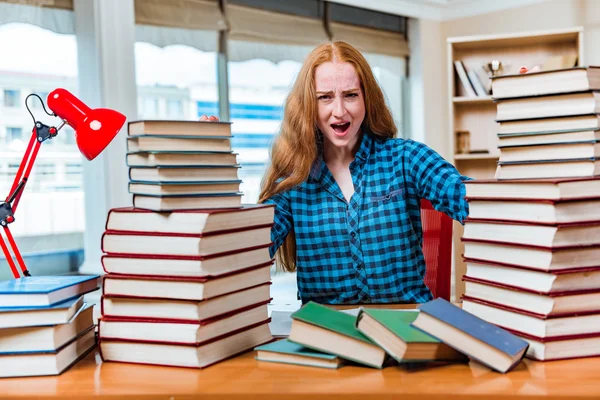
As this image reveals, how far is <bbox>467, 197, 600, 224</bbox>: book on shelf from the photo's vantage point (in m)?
→ 1.00

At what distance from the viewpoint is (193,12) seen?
4.09 meters

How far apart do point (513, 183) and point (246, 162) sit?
144 inches

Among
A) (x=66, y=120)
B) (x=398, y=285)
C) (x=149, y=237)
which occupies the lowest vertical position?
(x=398, y=285)

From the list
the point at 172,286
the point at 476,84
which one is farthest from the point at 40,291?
the point at 476,84

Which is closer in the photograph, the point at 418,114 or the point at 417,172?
the point at 417,172

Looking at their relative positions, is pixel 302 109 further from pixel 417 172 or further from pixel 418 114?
pixel 418 114

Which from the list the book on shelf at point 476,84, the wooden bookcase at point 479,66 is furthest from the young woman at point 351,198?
the book on shelf at point 476,84

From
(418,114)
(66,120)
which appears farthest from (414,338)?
(418,114)

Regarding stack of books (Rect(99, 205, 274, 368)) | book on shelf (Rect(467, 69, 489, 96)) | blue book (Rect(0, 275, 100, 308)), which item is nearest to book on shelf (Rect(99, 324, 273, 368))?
stack of books (Rect(99, 205, 274, 368))

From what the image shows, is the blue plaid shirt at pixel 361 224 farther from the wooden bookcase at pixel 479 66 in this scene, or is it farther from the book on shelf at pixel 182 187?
the wooden bookcase at pixel 479 66

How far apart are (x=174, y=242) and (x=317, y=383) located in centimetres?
31

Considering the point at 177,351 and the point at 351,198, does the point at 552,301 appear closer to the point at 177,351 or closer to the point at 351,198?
the point at 177,351

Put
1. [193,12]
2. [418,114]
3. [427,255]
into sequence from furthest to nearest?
[418,114], [193,12], [427,255]

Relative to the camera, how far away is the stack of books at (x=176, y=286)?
1051 millimetres
